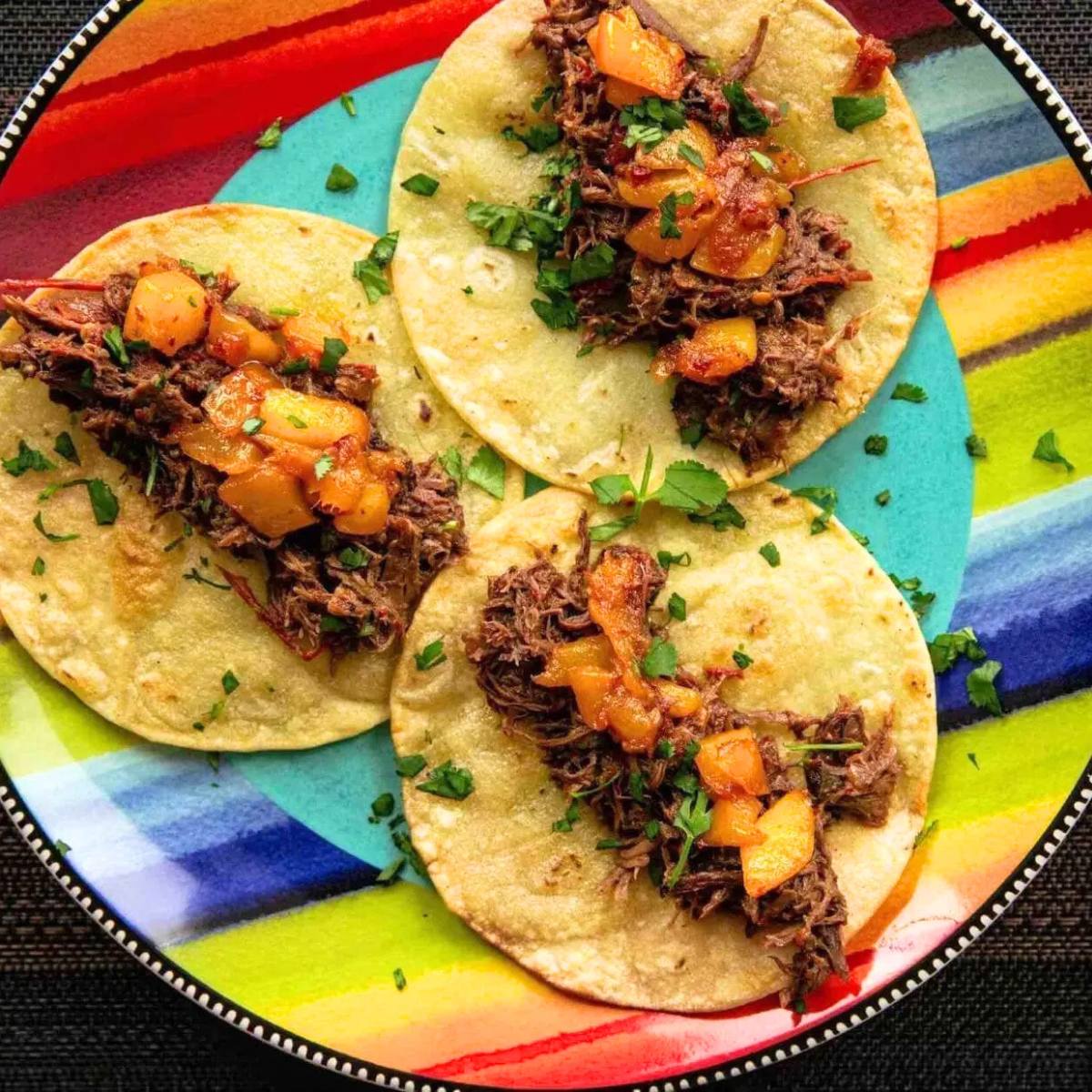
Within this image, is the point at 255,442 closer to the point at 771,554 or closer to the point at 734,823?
the point at 771,554

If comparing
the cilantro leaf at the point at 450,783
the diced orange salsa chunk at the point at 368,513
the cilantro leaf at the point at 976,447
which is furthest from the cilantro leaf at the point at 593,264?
the cilantro leaf at the point at 450,783

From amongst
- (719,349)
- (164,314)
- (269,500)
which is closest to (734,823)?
(719,349)

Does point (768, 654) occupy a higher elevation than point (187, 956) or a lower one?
higher

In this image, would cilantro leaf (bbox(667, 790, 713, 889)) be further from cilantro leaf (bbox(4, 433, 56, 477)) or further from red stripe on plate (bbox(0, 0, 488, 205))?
red stripe on plate (bbox(0, 0, 488, 205))

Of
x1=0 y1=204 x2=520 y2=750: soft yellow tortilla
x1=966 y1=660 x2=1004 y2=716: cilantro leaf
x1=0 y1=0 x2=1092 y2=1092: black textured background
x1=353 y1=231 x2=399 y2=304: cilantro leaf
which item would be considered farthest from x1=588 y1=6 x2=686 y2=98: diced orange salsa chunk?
x1=966 y1=660 x2=1004 y2=716: cilantro leaf

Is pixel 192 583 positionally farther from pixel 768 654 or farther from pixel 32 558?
pixel 768 654

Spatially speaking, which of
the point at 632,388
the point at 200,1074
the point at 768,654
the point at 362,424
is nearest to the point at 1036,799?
the point at 768,654

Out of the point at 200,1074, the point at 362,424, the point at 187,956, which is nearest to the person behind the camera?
the point at 362,424
